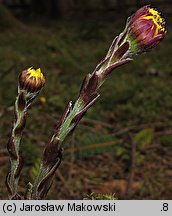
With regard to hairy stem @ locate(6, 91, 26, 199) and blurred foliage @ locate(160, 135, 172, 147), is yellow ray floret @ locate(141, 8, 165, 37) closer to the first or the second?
hairy stem @ locate(6, 91, 26, 199)

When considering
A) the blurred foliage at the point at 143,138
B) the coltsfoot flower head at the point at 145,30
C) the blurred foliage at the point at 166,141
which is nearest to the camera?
the coltsfoot flower head at the point at 145,30

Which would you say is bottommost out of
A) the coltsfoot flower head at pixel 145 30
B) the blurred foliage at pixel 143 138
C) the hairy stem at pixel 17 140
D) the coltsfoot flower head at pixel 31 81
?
the hairy stem at pixel 17 140

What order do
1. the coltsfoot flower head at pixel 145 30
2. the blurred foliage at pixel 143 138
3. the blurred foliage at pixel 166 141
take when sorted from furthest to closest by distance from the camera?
the blurred foliage at pixel 166 141, the blurred foliage at pixel 143 138, the coltsfoot flower head at pixel 145 30

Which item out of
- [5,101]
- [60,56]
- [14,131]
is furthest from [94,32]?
[14,131]

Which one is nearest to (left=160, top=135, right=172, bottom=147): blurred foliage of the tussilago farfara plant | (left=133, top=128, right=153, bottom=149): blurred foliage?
(left=133, top=128, right=153, bottom=149): blurred foliage

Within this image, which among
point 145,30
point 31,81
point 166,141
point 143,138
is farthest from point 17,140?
point 166,141

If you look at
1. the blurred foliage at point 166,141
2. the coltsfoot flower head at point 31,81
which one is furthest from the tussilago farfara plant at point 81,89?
the blurred foliage at point 166,141

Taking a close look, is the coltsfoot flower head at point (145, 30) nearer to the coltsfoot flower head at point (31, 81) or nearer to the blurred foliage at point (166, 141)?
the coltsfoot flower head at point (31, 81)
